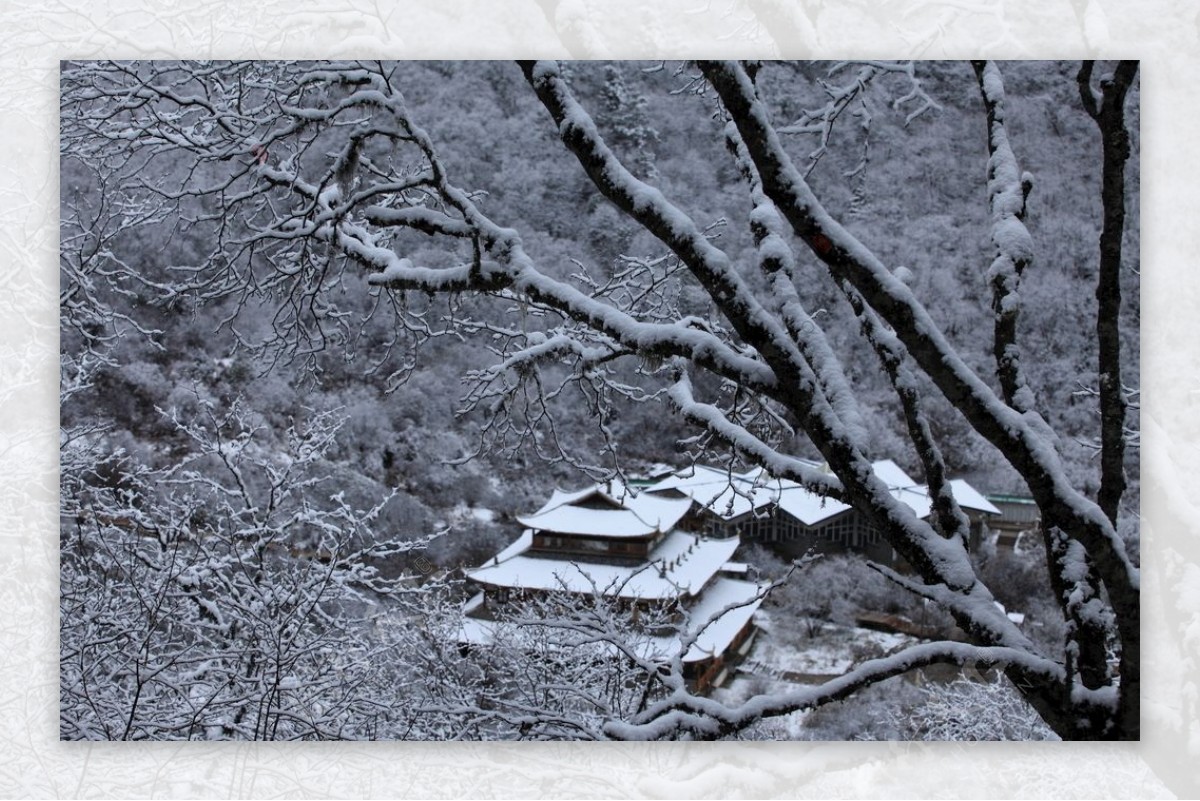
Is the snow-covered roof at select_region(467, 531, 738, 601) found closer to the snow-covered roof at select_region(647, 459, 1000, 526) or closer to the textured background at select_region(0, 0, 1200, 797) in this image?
the snow-covered roof at select_region(647, 459, 1000, 526)

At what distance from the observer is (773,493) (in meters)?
2.52

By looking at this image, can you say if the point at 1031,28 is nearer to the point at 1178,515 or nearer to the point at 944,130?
the point at 944,130

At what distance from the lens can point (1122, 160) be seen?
1.92 meters

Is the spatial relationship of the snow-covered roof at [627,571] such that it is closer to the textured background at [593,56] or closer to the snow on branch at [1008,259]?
the textured background at [593,56]

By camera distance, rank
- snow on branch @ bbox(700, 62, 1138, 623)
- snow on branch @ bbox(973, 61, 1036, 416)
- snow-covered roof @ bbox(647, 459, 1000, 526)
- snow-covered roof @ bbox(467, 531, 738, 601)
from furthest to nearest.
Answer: snow-covered roof @ bbox(467, 531, 738, 601) < snow-covered roof @ bbox(647, 459, 1000, 526) < snow on branch @ bbox(973, 61, 1036, 416) < snow on branch @ bbox(700, 62, 1138, 623)

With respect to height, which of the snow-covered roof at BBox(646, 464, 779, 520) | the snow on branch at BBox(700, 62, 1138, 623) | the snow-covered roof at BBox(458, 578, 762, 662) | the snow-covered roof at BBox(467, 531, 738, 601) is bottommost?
the snow-covered roof at BBox(458, 578, 762, 662)

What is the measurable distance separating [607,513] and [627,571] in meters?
0.17

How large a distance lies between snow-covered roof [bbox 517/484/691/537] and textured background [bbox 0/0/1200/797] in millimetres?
523

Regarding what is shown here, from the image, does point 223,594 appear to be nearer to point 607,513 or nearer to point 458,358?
point 458,358

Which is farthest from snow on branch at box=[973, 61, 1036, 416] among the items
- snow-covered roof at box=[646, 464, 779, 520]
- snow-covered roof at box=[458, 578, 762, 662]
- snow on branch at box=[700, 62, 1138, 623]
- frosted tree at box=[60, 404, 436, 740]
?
frosted tree at box=[60, 404, 436, 740]

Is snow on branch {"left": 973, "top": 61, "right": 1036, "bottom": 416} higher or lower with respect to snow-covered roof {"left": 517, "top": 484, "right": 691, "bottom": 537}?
higher

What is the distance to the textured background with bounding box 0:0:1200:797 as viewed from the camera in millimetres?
2502

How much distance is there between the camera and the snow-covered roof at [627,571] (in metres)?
2.53

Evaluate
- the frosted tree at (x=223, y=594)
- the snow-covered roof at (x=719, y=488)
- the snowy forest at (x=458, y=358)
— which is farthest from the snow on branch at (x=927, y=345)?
the frosted tree at (x=223, y=594)
